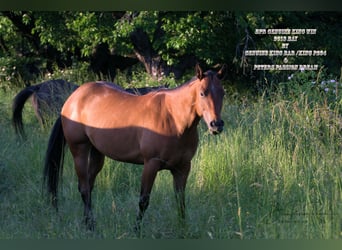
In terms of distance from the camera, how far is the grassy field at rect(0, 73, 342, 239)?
457 centimetres

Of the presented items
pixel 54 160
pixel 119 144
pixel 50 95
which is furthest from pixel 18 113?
pixel 119 144

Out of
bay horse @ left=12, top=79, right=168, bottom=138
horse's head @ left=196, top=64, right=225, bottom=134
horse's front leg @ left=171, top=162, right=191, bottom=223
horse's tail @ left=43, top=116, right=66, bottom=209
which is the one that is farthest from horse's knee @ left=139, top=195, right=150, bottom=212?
bay horse @ left=12, top=79, right=168, bottom=138

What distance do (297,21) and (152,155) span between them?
2.01 metres

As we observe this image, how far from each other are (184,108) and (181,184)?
66 centimetres

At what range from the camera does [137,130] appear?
15.9 feet

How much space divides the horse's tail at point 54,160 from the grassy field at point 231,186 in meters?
0.16

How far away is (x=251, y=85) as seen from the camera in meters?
6.40

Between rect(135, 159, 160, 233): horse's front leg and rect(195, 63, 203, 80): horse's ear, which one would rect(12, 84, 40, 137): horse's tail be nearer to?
rect(135, 159, 160, 233): horse's front leg

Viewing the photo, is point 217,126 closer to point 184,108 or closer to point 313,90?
point 184,108

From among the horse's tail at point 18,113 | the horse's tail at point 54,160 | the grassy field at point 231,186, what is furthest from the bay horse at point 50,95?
the horse's tail at point 54,160

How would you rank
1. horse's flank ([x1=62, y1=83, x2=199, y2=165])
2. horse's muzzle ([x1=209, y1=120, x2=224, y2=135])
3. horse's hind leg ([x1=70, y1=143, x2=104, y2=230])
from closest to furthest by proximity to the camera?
horse's muzzle ([x1=209, y1=120, x2=224, y2=135]) → horse's flank ([x1=62, y1=83, x2=199, y2=165]) → horse's hind leg ([x1=70, y1=143, x2=104, y2=230])

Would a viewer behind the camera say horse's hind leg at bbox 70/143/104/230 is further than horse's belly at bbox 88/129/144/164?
Yes

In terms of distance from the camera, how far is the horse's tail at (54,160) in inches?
214
